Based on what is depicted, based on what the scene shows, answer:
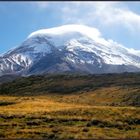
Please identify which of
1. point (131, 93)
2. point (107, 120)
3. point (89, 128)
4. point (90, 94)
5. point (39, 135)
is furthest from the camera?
point (90, 94)

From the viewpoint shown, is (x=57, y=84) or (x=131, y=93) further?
(x=57, y=84)

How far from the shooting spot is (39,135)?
35.8 m

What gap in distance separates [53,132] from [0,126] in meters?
6.43

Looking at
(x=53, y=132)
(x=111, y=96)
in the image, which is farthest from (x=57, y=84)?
(x=53, y=132)

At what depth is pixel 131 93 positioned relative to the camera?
10138 centimetres

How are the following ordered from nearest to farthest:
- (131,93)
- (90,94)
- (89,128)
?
1. (89,128)
2. (131,93)
3. (90,94)

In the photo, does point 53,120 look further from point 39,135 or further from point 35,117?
point 39,135

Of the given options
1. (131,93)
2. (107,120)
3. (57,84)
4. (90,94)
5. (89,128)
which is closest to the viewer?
(89,128)

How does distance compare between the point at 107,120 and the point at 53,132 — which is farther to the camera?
the point at 107,120

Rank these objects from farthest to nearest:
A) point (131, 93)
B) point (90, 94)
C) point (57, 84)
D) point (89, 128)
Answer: point (57, 84), point (90, 94), point (131, 93), point (89, 128)

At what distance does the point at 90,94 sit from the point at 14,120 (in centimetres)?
7238

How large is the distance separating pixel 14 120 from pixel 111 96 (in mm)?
62810

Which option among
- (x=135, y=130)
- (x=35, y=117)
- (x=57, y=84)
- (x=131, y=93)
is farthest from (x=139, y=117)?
(x=57, y=84)

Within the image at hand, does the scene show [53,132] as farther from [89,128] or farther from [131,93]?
[131,93]
